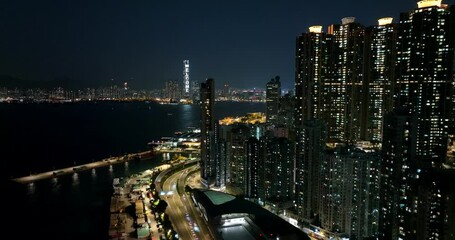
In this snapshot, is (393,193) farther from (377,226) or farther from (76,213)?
(76,213)

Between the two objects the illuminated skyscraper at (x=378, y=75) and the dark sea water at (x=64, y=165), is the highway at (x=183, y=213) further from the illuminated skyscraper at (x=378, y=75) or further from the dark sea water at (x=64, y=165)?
the illuminated skyscraper at (x=378, y=75)

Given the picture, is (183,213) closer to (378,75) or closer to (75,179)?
(75,179)

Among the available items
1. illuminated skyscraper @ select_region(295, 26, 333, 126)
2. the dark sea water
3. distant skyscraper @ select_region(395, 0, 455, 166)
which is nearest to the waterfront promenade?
the dark sea water

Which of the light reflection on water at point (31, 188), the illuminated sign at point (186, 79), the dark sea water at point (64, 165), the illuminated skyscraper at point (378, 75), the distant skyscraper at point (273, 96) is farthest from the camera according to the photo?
the illuminated sign at point (186, 79)

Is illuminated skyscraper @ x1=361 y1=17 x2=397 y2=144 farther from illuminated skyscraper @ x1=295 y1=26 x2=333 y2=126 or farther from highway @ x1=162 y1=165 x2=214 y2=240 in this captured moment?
highway @ x1=162 y1=165 x2=214 y2=240

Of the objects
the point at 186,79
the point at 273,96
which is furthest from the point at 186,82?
the point at 273,96

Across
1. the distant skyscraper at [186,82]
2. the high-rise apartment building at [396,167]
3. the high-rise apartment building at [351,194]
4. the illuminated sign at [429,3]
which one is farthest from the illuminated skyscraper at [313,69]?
the distant skyscraper at [186,82]

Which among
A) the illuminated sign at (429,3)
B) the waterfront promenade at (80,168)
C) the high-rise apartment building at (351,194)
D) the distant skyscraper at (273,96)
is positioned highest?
the illuminated sign at (429,3)
